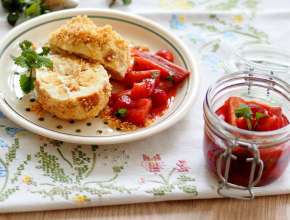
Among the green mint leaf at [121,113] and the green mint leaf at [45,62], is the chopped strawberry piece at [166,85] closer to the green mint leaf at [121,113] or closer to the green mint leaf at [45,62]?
the green mint leaf at [121,113]

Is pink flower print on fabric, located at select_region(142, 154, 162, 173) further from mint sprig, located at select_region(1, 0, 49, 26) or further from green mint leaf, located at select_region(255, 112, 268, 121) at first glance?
mint sprig, located at select_region(1, 0, 49, 26)

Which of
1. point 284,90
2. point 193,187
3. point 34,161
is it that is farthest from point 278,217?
point 34,161

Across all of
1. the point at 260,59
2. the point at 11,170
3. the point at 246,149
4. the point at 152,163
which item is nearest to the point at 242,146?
the point at 246,149

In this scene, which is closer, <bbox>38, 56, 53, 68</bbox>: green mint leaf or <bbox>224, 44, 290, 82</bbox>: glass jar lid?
<bbox>38, 56, 53, 68</bbox>: green mint leaf

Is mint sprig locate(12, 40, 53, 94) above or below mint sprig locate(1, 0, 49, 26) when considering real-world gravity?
below

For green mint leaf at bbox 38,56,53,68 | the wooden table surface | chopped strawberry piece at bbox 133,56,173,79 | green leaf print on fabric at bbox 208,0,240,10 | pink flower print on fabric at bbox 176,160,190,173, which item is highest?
green leaf print on fabric at bbox 208,0,240,10

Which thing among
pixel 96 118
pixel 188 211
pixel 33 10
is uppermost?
pixel 33 10

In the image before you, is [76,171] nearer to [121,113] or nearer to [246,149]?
[121,113]

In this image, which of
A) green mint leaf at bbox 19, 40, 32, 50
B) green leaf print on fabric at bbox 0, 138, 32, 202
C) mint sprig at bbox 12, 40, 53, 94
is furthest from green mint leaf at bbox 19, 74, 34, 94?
green leaf print on fabric at bbox 0, 138, 32, 202
